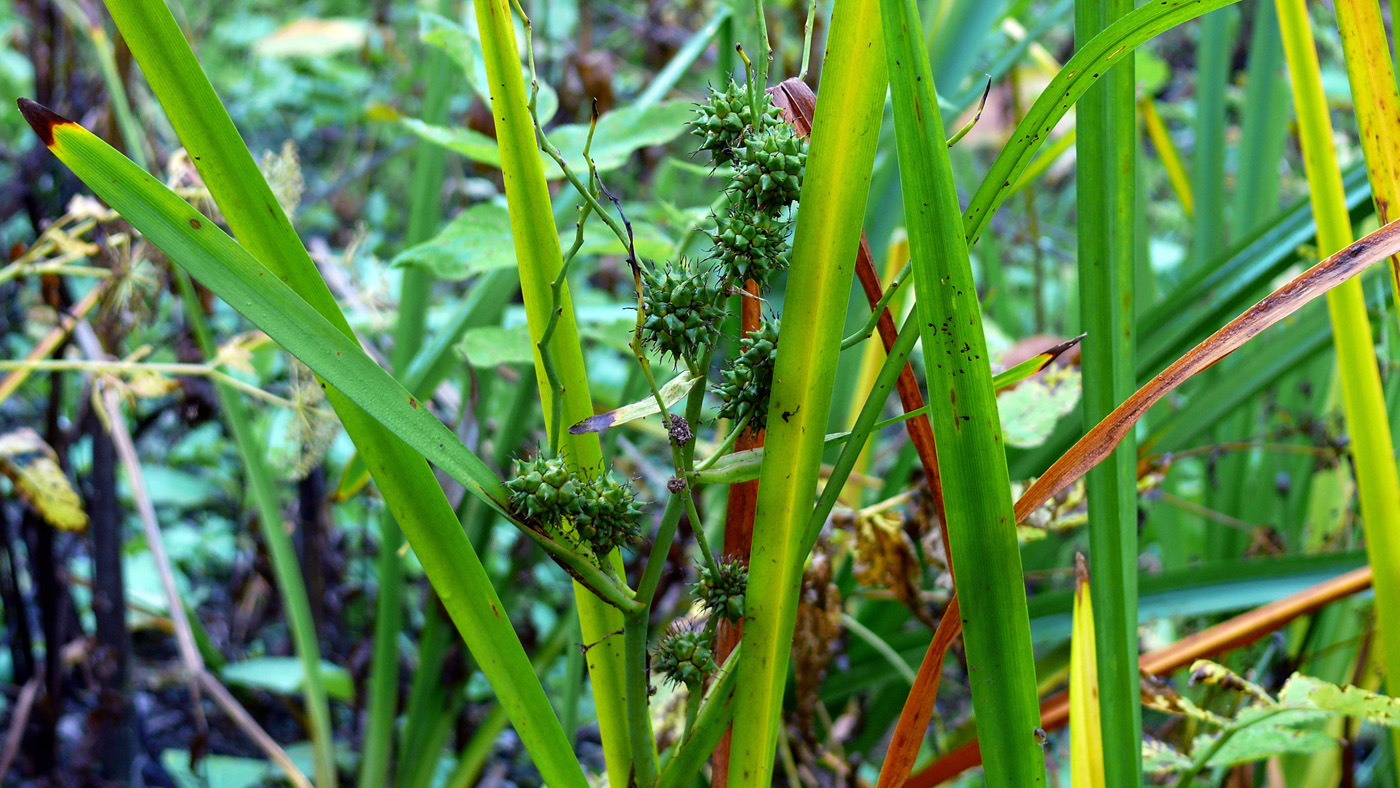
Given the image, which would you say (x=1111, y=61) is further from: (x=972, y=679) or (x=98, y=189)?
(x=98, y=189)

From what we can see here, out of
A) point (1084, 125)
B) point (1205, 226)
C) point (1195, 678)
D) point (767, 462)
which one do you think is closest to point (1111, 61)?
point (1084, 125)

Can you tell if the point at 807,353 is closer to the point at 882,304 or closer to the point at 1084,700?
the point at 882,304

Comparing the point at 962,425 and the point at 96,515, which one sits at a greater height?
the point at 96,515

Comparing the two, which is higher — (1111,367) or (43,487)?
(43,487)

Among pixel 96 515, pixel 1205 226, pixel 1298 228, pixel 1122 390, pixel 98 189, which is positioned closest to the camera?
pixel 98 189

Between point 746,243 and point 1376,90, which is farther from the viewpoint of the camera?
point 1376,90

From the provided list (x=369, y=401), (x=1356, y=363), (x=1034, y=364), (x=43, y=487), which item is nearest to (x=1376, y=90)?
(x=1356, y=363)

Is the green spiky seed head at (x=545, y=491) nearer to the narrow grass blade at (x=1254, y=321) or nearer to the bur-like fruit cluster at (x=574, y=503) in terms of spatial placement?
the bur-like fruit cluster at (x=574, y=503)
